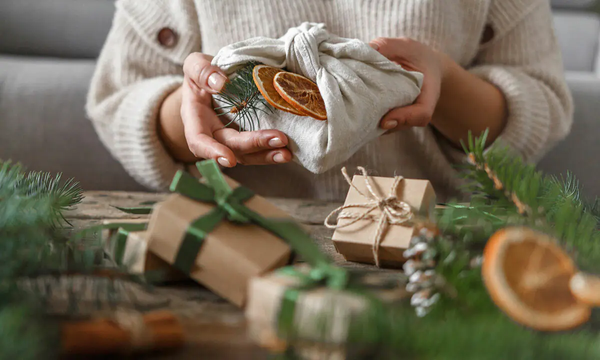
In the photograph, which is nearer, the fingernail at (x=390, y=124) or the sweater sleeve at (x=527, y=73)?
the fingernail at (x=390, y=124)

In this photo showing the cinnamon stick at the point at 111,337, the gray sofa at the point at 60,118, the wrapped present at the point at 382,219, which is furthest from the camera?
the gray sofa at the point at 60,118

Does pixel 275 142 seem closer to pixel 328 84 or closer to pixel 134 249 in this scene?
pixel 328 84

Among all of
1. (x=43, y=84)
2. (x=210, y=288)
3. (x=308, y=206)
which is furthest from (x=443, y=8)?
(x=43, y=84)

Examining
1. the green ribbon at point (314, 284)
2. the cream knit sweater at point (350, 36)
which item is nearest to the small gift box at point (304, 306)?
the green ribbon at point (314, 284)

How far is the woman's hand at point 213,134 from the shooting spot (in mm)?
501

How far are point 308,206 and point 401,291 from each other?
0.35 meters

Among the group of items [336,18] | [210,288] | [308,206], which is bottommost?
[308,206]

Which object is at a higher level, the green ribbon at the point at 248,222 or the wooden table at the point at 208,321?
the green ribbon at the point at 248,222

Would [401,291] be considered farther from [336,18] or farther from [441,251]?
[336,18]

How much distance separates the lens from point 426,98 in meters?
Result: 0.58

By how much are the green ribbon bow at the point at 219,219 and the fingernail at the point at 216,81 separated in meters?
0.16

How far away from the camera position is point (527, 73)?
→ 0.83 metres

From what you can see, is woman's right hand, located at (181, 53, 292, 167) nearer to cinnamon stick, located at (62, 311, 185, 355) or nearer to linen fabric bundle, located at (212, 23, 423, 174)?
linen fabric bundle, located at (212, 23, 423, 174)

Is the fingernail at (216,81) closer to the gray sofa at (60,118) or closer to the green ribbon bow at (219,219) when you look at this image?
the green ribbon bow at (219,219)
